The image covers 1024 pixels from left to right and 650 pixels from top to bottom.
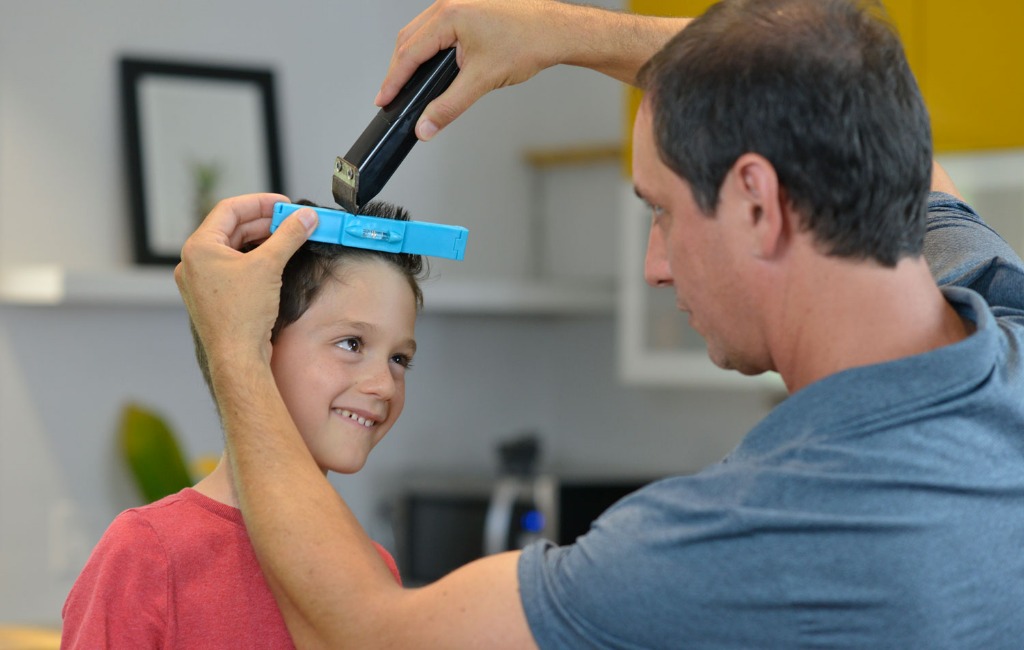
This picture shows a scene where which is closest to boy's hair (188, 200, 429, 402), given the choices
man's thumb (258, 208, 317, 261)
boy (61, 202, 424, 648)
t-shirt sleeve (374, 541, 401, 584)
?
boy (61, 202, 424, 648)

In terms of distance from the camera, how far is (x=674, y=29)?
57.3 inches

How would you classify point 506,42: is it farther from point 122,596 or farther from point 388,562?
point 122,596

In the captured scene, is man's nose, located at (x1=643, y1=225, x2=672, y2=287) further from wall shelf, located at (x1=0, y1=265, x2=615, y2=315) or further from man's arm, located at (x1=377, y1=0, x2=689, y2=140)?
wall shelf, located at (x1=0, y1=265, x2=615, y2=315)

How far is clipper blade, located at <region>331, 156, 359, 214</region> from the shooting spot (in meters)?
1.15

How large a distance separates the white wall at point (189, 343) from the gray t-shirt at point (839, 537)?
204cm

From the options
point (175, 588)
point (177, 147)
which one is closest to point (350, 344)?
point (175, 588)

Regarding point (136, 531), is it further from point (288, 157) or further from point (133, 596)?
point (288, 157)

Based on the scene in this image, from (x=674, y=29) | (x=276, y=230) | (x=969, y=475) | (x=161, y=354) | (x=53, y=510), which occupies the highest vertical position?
(x=674, y=29)

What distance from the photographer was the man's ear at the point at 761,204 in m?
0.99

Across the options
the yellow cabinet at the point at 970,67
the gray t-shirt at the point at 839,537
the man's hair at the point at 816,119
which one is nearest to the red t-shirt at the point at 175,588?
the gray t-shirt at the point at 839,537

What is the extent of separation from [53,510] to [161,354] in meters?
0.43

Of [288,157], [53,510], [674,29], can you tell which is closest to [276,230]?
[674,29]

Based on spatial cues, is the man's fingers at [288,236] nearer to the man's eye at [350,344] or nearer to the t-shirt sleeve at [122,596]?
the man's eye at [350,344]

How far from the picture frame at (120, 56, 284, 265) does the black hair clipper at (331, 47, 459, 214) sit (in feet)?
5.72
